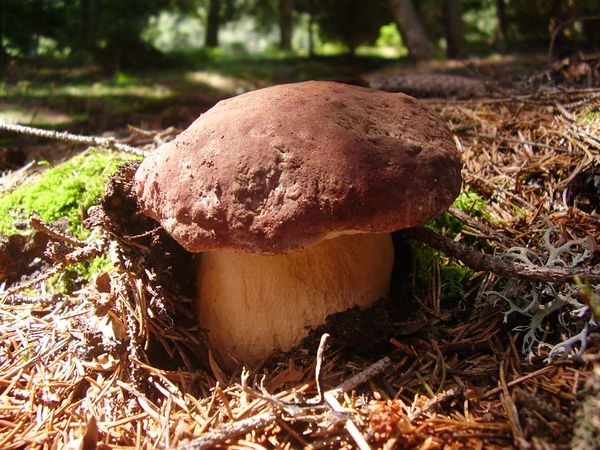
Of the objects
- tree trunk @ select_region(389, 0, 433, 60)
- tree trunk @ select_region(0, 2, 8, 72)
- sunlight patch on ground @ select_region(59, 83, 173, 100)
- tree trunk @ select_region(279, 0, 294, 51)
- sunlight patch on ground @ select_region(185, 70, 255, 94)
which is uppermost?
tree trunk @ select_region(279, 0, 294, 51)

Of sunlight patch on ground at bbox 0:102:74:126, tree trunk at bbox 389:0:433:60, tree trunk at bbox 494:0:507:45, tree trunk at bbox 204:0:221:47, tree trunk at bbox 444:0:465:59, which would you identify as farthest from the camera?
tree trunk at bbox 204:0:221:47

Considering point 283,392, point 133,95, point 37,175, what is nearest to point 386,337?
point 283,392

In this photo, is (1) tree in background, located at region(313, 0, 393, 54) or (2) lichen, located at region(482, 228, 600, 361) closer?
(2) lichen, located at region(482, 228, 600, 361)

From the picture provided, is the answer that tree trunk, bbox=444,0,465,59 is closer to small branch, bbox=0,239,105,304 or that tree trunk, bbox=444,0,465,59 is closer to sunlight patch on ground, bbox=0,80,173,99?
sunlight patch on ground, bbox=0,80,173,99

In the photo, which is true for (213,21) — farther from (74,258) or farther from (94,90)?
(74,258)

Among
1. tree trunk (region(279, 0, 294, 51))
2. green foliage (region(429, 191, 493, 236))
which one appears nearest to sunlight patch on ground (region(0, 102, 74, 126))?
green foliage (region(429, 191, 493, 236))

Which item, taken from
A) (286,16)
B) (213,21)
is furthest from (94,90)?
(213,21)

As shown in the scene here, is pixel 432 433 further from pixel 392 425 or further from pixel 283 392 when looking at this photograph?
pixel 283 392
